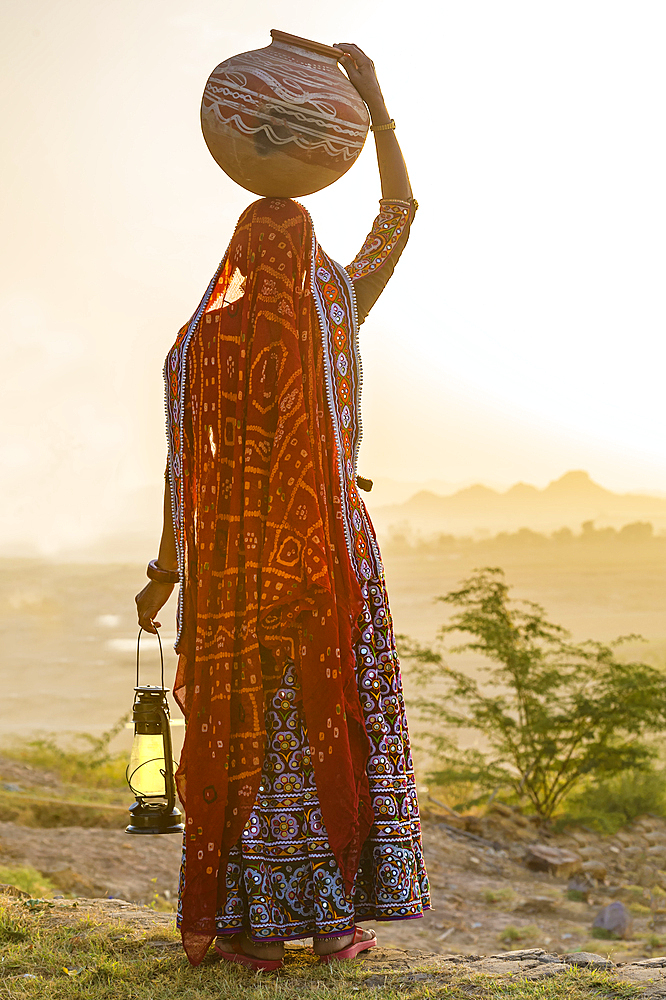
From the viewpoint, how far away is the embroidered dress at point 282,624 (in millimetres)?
2322

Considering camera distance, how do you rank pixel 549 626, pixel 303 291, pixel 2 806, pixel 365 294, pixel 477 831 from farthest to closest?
pixel 549 626, pixel 477 831, pixel 2 806, pixel 365 294, pixel 303 291

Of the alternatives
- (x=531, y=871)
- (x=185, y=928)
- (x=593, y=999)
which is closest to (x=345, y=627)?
(x=185, y=928)

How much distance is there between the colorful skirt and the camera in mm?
2312

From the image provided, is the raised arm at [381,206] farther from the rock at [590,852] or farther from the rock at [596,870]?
the rock at [590,852]

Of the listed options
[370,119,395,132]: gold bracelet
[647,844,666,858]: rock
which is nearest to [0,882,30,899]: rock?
[370,119,395,132]: gold bracelet

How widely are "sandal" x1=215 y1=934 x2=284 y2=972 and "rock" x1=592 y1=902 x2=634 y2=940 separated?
8.38ft

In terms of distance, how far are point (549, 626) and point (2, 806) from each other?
421 cm

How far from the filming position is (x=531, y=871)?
5.43 meters

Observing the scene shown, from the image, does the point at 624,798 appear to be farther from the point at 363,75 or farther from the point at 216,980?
the point at 363,75

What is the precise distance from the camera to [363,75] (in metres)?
2.71

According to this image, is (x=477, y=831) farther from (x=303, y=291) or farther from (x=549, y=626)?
(x=303, y=291)

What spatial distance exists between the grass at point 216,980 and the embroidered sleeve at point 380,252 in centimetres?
184

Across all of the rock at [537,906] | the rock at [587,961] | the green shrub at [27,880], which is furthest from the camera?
the rock at [537,906]

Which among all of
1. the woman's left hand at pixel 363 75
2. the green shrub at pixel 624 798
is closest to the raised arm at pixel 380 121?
the woman's left hand at pixel 363 75
